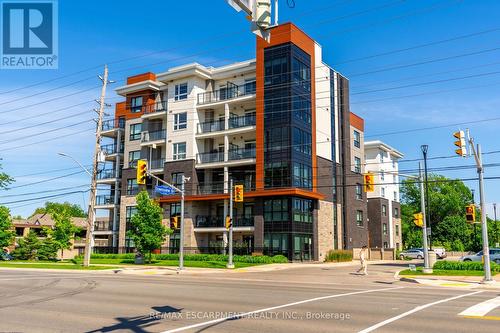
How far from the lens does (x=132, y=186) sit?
189 ft

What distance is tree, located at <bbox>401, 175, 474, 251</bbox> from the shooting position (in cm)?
8356

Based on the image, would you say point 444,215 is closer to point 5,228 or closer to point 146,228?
point 146,228

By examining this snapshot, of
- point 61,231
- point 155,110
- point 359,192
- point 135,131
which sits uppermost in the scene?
point 155,110

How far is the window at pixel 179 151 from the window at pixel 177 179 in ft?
5.88

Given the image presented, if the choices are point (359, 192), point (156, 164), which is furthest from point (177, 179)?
point (359, 192)

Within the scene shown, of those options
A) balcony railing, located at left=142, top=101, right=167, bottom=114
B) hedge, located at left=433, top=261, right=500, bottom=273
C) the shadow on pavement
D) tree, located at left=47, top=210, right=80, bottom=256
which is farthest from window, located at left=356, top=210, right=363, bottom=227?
the shadow on pavement

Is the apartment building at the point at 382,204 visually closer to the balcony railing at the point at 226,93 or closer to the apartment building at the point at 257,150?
the apartment building at the point at 257,150

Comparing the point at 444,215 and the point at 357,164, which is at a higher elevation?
the point at 357,164

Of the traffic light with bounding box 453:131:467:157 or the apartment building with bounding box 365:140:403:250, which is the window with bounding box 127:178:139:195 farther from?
the traffic light with bounding box 453:131:467:157

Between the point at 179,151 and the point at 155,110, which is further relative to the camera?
the point at 155,110

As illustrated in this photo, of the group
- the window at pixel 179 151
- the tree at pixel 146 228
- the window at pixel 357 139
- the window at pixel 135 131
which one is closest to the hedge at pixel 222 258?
the tree at pixel 146 228

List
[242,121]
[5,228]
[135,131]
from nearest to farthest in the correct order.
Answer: [242,121] → [5,228] → [135,131]

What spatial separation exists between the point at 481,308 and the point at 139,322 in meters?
9.83

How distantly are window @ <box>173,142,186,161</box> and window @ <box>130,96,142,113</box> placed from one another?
1020 cm
